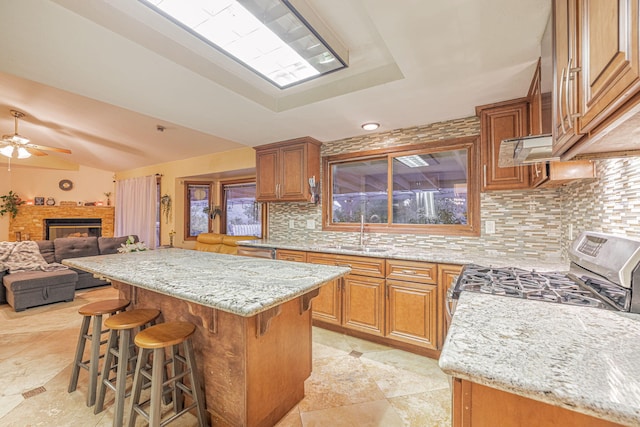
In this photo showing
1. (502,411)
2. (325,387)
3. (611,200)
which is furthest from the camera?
(325,387)

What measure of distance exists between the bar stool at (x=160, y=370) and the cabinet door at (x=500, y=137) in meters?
2.50

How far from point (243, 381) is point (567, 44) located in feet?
6.58

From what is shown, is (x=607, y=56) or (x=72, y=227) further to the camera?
(x=72, y=227)

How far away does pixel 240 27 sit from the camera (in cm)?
152

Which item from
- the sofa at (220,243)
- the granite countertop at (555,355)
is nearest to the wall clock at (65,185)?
the sofa at (220,243)

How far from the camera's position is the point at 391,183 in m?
3.20

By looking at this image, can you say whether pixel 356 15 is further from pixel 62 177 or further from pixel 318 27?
pixel 62 177

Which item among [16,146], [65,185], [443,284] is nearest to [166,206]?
[16,146]

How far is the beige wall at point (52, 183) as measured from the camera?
605 cm

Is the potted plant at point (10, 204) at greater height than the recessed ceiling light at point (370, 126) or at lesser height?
lesser

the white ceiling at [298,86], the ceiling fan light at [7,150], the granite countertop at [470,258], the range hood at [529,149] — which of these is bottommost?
the granite countertop at [470,258]

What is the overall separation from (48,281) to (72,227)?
12.5 feet

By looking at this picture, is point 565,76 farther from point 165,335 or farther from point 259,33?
point 165,335

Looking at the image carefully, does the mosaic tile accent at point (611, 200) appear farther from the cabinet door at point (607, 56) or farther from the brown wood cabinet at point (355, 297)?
the brown wood cabinet at point (355, 297)
